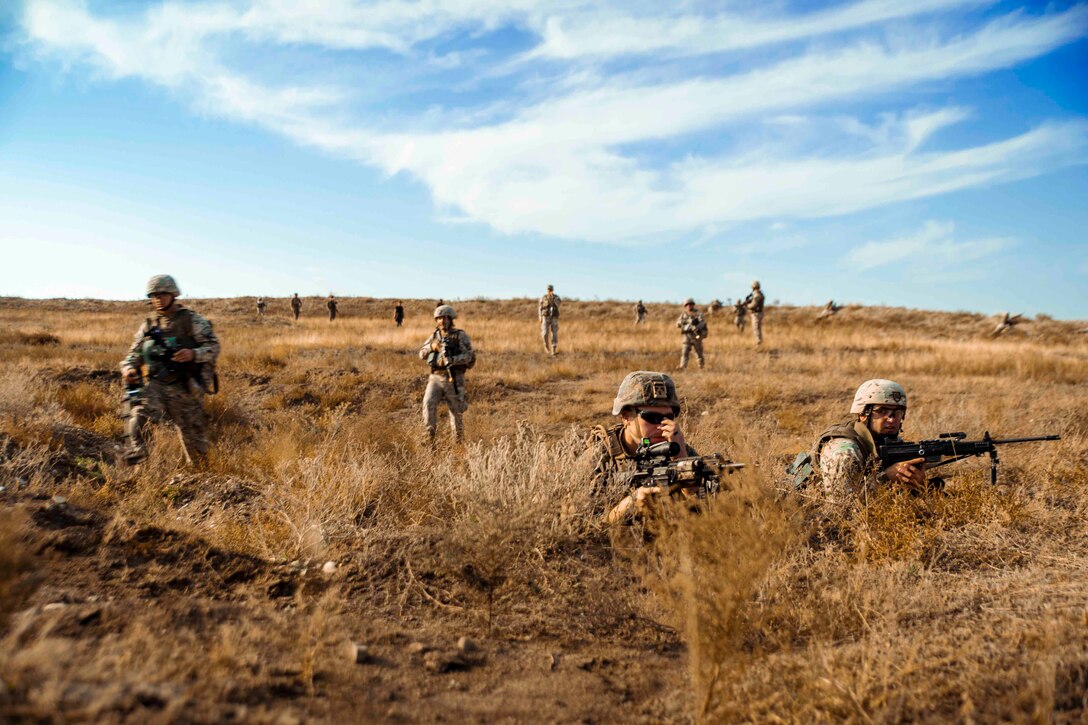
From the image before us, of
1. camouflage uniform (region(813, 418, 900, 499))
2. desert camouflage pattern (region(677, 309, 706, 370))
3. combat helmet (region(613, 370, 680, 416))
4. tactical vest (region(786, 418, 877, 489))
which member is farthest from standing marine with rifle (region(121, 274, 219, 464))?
desert camouflage pattern (region(677, 309, 706, 370))

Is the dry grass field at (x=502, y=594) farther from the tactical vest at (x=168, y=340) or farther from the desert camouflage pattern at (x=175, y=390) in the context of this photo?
the tactical vest at (x=168, y=340)

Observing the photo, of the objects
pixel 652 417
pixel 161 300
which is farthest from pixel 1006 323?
pixel 161 300

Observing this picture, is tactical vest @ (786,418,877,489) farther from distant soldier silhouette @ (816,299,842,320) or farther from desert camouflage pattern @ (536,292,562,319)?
distant soldier silhouette @ (816,299,842,320)

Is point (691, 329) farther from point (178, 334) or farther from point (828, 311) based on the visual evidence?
point (828, 311)

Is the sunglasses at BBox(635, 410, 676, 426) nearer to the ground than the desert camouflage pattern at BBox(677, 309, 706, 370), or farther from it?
nearer to the ground

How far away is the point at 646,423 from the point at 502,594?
1523mm

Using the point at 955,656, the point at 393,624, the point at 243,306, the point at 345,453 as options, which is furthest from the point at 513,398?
the point at 243,306

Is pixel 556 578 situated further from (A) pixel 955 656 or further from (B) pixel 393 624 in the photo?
(A) pixel 955 656

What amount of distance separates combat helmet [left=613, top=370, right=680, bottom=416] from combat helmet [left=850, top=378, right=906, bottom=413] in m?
1.57

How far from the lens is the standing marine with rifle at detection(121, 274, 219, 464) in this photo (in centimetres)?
569

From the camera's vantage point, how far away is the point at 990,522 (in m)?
4.47

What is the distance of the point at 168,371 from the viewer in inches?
227

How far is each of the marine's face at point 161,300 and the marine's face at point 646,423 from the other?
4.48 metres

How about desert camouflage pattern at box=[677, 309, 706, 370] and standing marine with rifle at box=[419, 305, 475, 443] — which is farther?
desert camouflage pattern at box=[677, 309, 706, 370]
